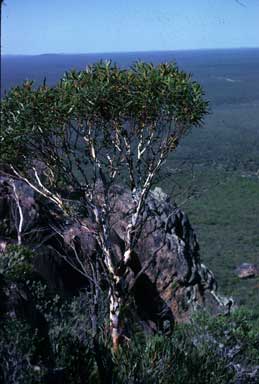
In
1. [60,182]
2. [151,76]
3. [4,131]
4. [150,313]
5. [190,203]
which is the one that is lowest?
[190,203]

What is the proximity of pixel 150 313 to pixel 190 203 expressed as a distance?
23840 mm

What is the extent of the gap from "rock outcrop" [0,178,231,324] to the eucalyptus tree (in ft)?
6.07

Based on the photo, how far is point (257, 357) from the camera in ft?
27.4

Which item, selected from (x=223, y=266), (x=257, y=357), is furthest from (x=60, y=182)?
(x=223, y=266)

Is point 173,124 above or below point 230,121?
above

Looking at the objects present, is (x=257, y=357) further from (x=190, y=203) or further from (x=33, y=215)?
(x=190, y=203)

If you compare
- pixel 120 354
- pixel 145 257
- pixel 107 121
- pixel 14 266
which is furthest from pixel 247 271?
pixel 14 266

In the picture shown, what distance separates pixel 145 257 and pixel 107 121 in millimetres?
4283

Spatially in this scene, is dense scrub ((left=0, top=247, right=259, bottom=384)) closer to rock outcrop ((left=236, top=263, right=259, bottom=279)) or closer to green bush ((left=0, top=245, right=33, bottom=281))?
green bush ((left=0, top=245, right=33, bottom=281))

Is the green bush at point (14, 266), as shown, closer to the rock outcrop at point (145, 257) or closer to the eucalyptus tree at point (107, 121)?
the eucalyptus tree at point (107, 121)

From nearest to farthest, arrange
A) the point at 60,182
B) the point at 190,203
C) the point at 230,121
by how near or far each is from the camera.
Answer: the point at 60,182, the point at 190,203, the point at 230,121

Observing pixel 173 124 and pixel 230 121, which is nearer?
pixel 173 124

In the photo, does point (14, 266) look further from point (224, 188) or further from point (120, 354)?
point (224, 188)

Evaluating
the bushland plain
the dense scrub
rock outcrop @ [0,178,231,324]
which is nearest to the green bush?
the dense scrub
